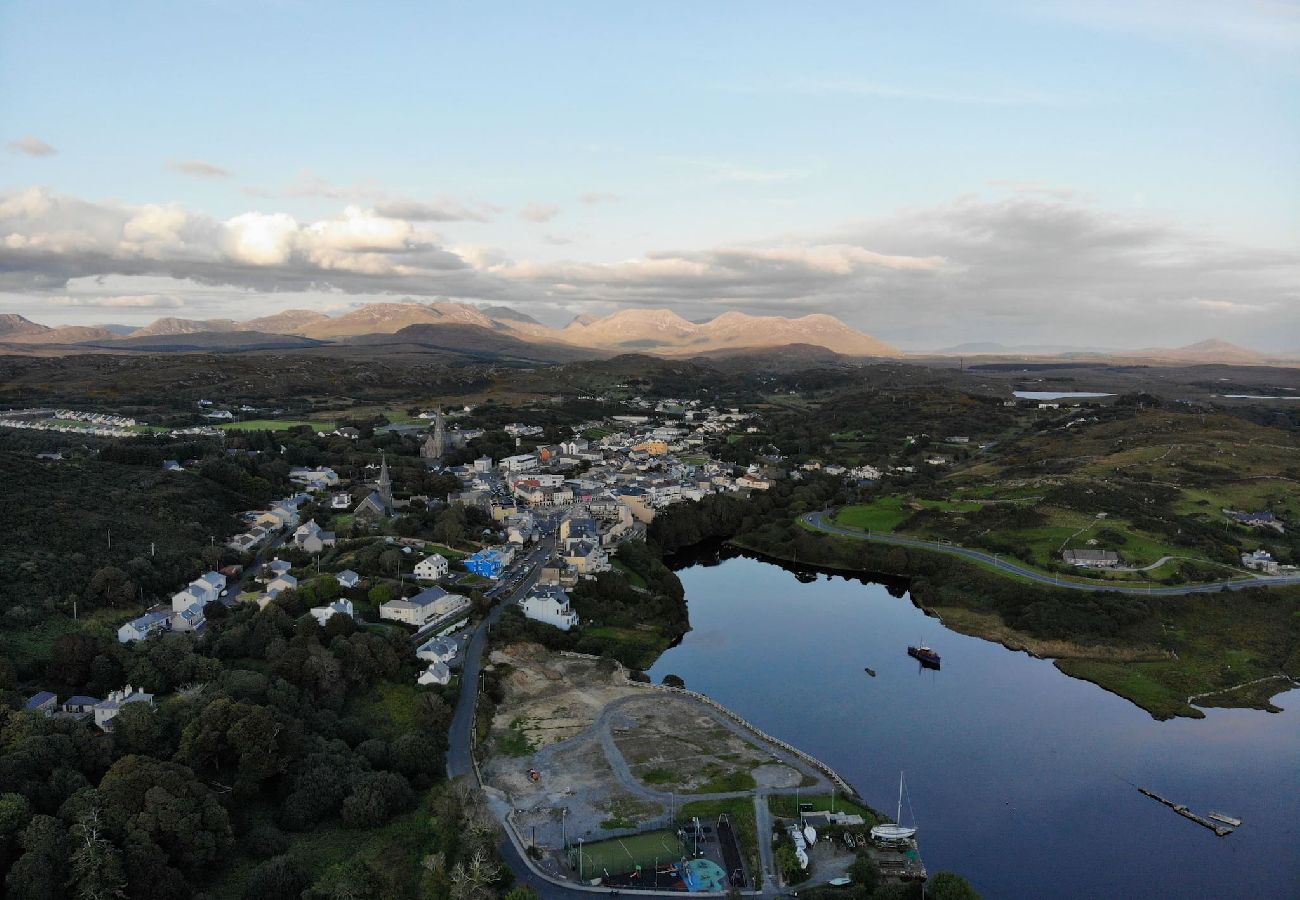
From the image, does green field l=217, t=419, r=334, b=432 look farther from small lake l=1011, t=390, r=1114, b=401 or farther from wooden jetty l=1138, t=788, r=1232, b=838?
small lake l=1011, t=390, r=1114, b=401

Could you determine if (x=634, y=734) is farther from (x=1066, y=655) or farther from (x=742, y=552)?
(x=742, y=552)

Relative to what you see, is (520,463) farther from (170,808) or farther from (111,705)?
(170,808)

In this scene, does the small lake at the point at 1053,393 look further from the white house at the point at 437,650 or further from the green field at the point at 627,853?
the green field at the point at 627,853

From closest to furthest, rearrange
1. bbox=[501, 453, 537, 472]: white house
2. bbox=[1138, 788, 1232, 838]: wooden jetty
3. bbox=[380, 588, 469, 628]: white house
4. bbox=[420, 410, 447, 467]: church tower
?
bbox=[1138, 788, 1232, 838]: wooden jetty → bbox=[380, 588, 469, 628]: white house → bbox=[501, 453, 537, 472]: white house → bbox=[420, 410, 447, 467]: church tower

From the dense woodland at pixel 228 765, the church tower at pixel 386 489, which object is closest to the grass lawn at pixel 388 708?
the dense woodland at pixel 228 765

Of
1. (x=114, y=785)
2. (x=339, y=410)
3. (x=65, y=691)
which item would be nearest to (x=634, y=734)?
(x=114, y=785)

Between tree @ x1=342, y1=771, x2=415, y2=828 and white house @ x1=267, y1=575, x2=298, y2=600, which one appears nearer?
tree @ x1=342, y1=771, x2=415, y2=828

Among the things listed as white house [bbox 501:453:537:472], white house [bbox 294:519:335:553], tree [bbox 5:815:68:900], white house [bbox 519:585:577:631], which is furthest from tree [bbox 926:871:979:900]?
white house [bbox 501:453:537:472]

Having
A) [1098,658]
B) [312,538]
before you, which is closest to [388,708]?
[312,538]
